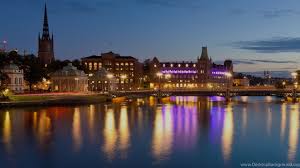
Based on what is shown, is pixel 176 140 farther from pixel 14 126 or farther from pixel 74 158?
pixel 14 126

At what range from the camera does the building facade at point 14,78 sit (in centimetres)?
12740

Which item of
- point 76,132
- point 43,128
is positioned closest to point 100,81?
point 43,128

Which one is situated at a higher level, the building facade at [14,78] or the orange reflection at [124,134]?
the building facade at [14,78]

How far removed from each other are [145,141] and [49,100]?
199 ft

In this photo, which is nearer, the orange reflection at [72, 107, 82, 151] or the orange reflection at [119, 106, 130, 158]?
the orange reflection at [119, 106, 130, 158]

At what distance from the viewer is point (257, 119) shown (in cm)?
8062

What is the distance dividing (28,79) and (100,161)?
328 ft

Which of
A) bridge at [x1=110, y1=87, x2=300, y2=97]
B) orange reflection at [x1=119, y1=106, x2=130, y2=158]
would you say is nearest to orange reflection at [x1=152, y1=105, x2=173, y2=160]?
orange reflection at [x1=119, y1=106, x2=130, y2=158]

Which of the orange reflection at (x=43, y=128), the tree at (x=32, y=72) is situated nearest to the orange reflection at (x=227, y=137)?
the orange reflection at (x=43, y=128)

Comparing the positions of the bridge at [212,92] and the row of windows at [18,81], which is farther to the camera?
the bridge at [212,92]

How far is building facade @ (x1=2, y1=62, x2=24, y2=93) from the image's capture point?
127 m

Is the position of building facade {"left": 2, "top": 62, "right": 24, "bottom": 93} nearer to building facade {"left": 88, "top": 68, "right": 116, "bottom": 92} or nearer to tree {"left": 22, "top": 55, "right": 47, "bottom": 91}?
tree {"left": 22, "top": 55, "right": 47, "bottom": 91}

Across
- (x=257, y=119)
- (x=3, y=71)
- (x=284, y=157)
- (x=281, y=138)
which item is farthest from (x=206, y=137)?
(x=3, y=71)

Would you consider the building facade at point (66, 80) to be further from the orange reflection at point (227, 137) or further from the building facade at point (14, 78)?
the orange reflection at point (227, 137)
